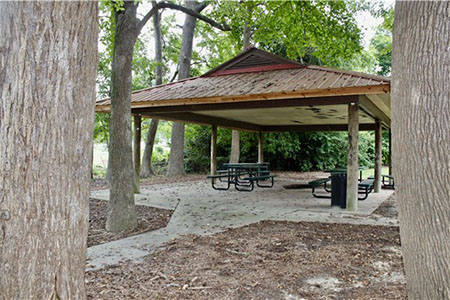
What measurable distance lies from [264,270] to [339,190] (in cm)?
482

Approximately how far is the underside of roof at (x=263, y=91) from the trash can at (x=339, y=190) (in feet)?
5.67

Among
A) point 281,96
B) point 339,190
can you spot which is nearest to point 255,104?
point 281,96

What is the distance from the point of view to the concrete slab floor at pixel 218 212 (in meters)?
4.97

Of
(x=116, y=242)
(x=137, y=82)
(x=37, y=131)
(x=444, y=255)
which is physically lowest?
(x=116, y=242)

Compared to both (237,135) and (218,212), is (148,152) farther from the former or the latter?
(218,212)

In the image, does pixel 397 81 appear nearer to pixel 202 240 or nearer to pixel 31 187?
pixel 31 187

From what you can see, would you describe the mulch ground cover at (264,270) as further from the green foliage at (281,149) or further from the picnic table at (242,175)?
the green foliage at (281,149)

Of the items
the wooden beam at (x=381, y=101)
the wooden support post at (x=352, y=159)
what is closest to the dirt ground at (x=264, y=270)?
the wooden support post at (x=352, y=159)

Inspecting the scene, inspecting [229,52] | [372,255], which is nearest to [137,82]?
[229,52]

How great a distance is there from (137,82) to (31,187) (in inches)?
761

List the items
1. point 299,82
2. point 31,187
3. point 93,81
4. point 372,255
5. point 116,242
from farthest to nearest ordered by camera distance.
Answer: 1. point 299,82
2. point 116,242
3. point 372,255
4. point 93,81
5. point 31,187

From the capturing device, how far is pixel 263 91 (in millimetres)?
7680

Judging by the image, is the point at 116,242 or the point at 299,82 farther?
the point at 299,82

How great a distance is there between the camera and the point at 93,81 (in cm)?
202
